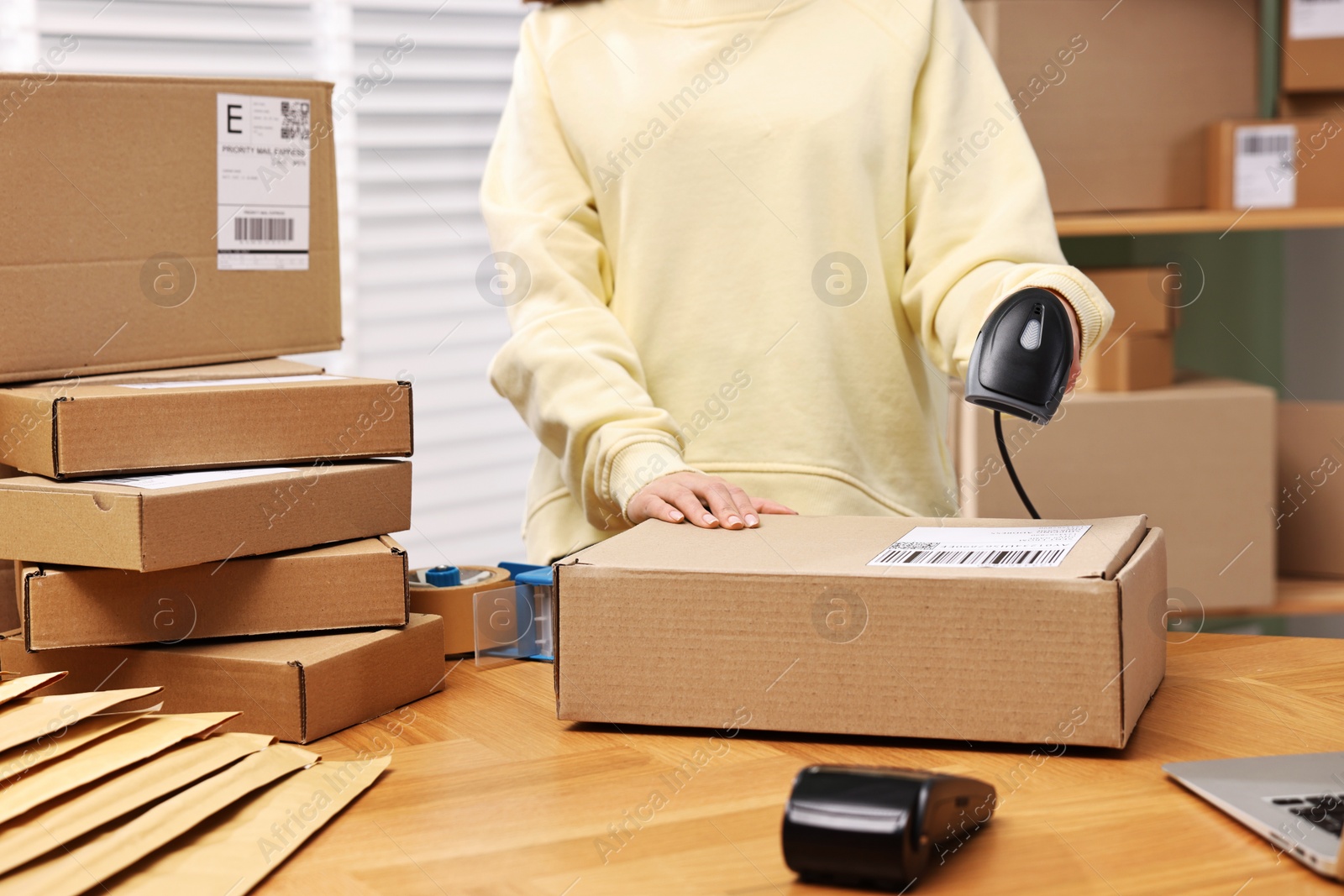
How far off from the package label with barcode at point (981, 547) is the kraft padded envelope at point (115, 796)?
16.4 inches

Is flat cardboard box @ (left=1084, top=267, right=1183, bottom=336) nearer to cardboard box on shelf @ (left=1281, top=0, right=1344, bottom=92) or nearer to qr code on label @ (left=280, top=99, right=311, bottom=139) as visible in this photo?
cardboard box on shelf @ (left=1281, top=0, right=1344, bottom=92)

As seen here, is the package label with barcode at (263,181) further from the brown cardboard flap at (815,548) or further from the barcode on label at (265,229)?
the brown cardboard flap at (815,548)

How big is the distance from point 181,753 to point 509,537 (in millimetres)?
1654

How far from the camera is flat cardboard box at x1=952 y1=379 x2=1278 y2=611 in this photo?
194cm

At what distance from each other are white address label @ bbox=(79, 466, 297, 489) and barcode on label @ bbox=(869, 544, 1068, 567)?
438 mm

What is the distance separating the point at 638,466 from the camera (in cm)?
118

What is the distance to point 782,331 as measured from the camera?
135 cm

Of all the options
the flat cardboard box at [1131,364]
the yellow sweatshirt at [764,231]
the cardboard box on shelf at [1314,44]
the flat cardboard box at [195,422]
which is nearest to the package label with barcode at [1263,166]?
the cardboard box on shelf at [1314,44]

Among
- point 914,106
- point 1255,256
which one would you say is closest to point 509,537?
point 914,106

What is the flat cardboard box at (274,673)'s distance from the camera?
0.86 meters

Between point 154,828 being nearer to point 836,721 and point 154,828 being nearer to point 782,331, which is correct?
point 836,721

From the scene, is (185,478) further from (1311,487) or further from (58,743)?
(1311,487)

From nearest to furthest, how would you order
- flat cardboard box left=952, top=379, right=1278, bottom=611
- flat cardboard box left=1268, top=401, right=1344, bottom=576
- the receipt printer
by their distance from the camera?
the receipt printer, flat cardboard box left=952, top=379, right=1278, bottom=611, flat cardboard box left=1268, top=401, right=1344, bottom=576

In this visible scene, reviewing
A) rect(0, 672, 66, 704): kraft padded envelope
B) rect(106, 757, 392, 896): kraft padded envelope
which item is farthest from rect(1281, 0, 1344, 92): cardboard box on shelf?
rect(0, 672, 66, 704): kraft padded envelope
